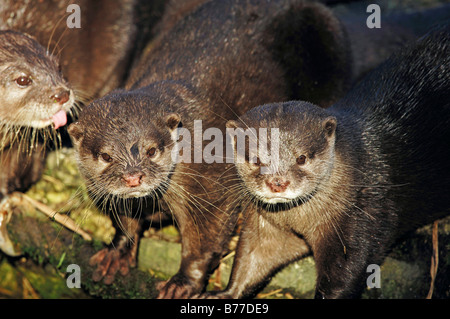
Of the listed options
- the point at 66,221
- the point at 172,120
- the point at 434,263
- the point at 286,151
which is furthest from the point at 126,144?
the point at 434,263

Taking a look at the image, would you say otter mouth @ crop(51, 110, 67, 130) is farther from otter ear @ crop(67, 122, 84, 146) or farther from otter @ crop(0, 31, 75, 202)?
otter ear @ crop(67, 122, 84, 146)

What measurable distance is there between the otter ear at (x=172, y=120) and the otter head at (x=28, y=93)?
2.84ft

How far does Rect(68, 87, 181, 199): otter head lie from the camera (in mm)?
3148

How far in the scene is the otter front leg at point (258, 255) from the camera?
11.5ft

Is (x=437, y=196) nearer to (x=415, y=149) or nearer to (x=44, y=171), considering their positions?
(x=415, y=149)

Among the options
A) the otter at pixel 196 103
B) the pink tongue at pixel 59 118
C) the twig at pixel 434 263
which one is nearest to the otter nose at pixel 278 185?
the otter at pixel 196 103

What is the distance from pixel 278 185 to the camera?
2867 millimetres

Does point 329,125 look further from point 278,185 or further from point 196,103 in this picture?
point 196,103

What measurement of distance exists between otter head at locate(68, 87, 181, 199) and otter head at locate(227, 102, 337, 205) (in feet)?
1.43

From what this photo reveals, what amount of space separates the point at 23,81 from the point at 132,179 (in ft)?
4.18

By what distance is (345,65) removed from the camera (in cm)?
438

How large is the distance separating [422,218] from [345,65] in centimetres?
133
